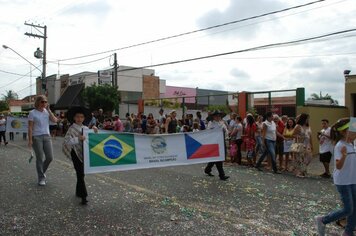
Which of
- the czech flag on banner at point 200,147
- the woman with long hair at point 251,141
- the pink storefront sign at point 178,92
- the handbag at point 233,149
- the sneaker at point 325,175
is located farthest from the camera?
the pink storefront sign at point 178,92

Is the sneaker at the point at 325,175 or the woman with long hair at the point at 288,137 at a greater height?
the woman with long hair at the point at 288,137

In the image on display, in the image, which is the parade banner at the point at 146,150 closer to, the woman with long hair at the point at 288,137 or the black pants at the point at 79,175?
the black pants at the point at 79,175

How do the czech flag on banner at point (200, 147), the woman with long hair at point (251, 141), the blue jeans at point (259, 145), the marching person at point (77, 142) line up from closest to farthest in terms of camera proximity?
1. the marching person at point (77, 142)
2. the czech flag on banner at point (200, 147)
3. the blue jeans at point (259, 145)
4. the woman with long hair at point (251, 141)

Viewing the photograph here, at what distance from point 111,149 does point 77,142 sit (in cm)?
88

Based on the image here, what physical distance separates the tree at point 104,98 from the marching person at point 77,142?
1182 inches

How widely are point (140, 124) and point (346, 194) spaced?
56.9ft

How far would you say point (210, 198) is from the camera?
8.02 m

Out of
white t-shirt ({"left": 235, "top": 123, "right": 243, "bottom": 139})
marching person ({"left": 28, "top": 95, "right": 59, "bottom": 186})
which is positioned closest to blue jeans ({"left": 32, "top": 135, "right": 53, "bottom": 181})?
marching person ({"left": 28, "top": 95, "right": 59, "bottom": 186})

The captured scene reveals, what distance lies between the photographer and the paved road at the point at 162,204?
5.92 metres

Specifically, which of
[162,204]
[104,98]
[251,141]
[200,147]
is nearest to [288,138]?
[251,141]

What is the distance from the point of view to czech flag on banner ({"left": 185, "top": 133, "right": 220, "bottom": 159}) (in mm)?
10117

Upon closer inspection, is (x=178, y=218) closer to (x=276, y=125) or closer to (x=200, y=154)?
(x=200, y=154)

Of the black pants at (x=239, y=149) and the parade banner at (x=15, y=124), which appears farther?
the parade banner at (x=15, y=124)

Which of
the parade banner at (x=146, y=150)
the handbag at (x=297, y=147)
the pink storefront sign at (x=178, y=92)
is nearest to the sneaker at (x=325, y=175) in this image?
the handbag at (x=297, y=147)
